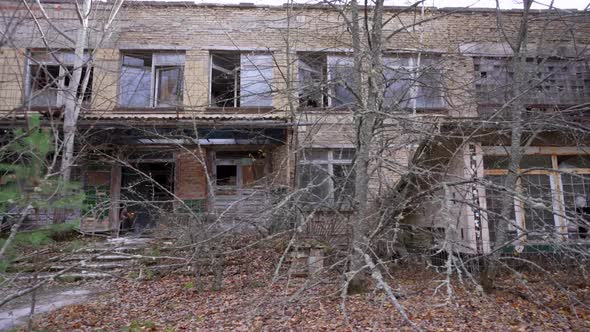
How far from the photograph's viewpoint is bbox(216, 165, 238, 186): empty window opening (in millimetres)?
13219

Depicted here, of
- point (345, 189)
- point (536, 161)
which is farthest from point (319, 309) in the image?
point (536, 161)

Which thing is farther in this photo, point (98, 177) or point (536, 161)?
point (98, 177)

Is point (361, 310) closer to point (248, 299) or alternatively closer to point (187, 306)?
point (248, 299)

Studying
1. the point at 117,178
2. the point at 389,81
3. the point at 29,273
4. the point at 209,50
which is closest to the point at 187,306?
the point at 29,273

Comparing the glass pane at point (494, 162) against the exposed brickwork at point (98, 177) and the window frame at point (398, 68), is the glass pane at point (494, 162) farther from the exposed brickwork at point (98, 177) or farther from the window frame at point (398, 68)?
the exposed brickwork at point (98, 177)

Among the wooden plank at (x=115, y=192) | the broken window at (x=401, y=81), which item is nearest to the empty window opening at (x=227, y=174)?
the wooden plank at (x=115, y=192)

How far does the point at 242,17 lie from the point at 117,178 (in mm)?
6434

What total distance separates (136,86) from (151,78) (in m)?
0.53

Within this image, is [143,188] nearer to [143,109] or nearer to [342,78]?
[143,109]

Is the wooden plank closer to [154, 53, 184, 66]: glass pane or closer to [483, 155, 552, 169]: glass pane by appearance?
[154, 53, 184, 66]: glass pane

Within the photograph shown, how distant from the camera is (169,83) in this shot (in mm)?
13219

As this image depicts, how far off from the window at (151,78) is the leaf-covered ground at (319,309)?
260 inches

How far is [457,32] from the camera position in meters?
13.2

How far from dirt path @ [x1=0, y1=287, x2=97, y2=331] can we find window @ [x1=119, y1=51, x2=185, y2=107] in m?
6.41
